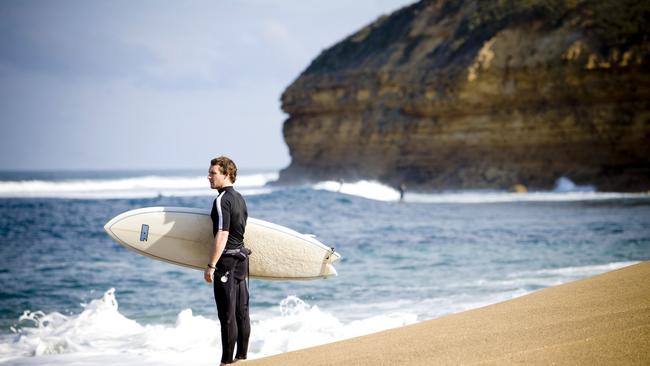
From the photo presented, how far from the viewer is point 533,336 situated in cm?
430

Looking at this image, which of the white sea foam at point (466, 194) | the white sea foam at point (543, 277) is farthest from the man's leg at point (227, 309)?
the white sea foam at point (466, 194)

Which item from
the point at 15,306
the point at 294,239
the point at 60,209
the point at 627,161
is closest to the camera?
the point at 294,239

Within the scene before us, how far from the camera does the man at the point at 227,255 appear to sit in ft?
15.1

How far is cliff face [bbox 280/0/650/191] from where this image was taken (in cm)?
3538

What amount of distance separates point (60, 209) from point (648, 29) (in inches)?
1229

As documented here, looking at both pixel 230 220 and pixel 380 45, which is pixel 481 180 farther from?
pixel 230 220

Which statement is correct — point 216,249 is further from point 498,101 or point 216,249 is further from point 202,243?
point 498,101

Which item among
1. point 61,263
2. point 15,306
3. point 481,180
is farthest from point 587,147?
point 15,306

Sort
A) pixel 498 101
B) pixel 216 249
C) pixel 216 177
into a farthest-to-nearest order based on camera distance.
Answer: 1. pixel 498 101
2. pixel 216 177
3. pixel 216 249

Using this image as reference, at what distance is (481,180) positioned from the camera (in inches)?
1531

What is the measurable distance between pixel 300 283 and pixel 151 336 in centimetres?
334

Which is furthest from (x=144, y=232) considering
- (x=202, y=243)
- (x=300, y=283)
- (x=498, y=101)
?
(x=498, y=101)

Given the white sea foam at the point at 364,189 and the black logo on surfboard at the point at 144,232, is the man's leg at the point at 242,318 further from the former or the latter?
the white sea foam at the point at 364,189

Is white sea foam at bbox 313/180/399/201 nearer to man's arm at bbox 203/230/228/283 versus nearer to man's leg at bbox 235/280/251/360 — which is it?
man's leg at bbox 235/280/251/360
